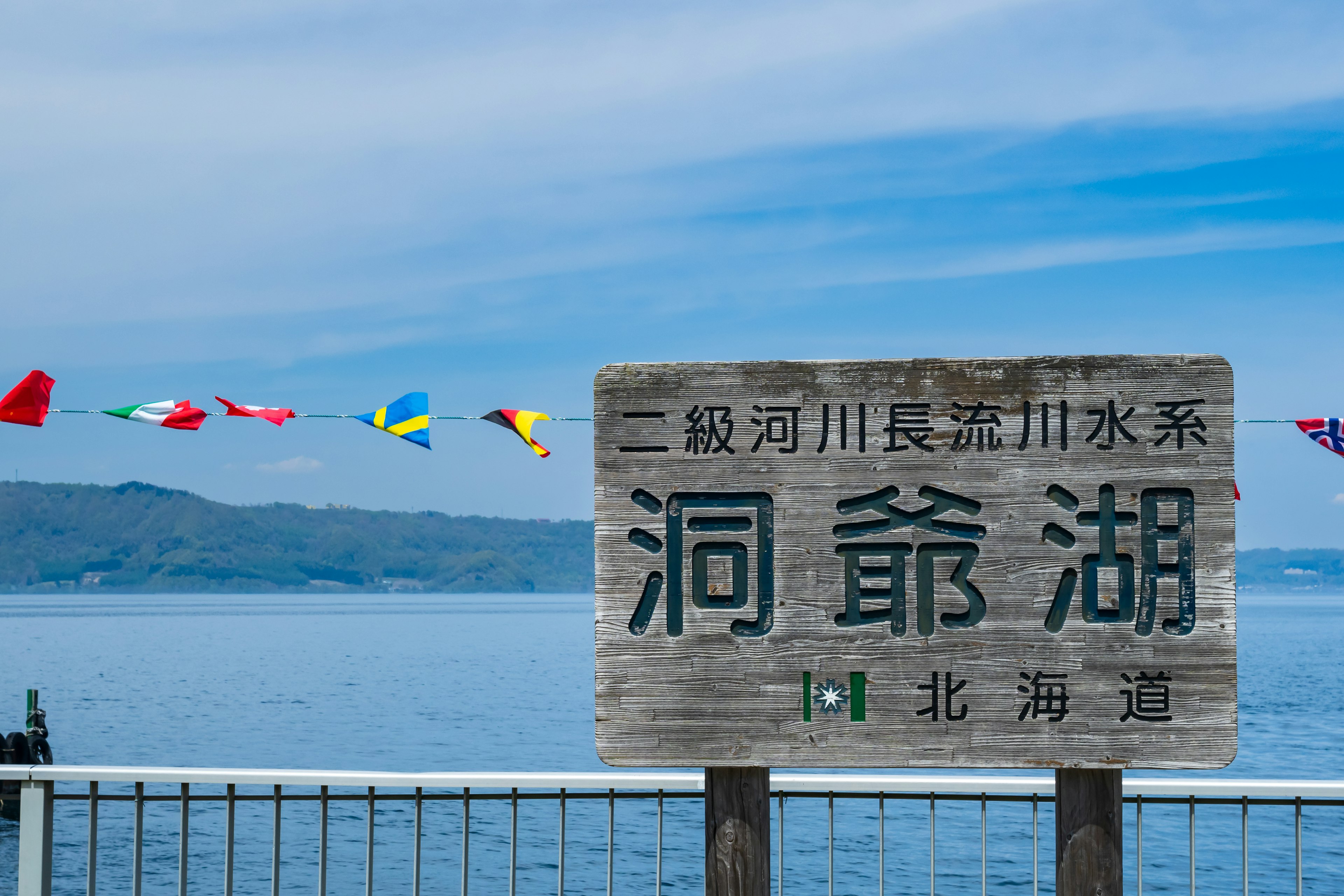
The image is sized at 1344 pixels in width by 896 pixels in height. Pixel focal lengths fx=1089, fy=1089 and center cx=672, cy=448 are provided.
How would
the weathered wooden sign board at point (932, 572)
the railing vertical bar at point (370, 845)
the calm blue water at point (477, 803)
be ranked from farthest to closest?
the calm blue water at point (477, 803)
the railing vertical bar at point (370, 845)
the weathered wooden sign board at point (932, 572)

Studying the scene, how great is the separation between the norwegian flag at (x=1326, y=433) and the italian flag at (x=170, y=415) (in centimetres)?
719

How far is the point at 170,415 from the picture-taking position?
7391 mm

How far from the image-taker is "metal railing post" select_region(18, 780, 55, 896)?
3676 mm

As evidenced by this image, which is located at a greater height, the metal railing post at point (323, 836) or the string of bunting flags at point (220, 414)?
the string of bunting flags at point (220, 414)

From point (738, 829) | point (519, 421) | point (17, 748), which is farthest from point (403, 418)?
point (17, 748)

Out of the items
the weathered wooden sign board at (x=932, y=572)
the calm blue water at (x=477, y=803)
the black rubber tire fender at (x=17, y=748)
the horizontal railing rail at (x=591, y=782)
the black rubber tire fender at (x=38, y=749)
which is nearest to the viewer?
the weathered wooden sign board at (x=932, y=572)

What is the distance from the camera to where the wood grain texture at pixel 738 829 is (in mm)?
2955

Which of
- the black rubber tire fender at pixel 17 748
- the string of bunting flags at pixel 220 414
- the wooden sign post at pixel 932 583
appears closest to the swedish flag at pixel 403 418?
the string of bunting flags at pixel 220 414

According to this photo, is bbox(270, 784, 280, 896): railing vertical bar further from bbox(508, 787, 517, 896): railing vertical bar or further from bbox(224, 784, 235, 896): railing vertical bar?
bbox(508, 787, 517, 896): railing vertical bar

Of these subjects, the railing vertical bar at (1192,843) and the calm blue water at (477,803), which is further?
the calm blue water at (477,803)

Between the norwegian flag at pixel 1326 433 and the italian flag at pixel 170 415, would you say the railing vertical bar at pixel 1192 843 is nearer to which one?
the norwegian flag at pixel 1326 433

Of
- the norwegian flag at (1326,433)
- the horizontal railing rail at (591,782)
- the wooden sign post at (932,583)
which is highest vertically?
the norwegian flag at (1326,433)

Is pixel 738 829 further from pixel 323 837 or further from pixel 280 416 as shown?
pixel 280 416

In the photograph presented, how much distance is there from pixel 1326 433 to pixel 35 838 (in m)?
7.15
